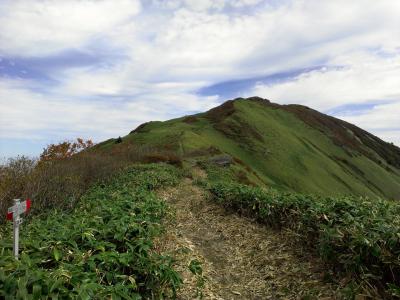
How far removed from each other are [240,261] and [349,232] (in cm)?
285

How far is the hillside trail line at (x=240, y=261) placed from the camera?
6.47 metres

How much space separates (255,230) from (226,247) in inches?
40.3

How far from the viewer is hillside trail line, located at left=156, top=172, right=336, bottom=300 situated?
6.47m

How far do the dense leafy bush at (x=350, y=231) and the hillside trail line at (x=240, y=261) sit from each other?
1.36 ft

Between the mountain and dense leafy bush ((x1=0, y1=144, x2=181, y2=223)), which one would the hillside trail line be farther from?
the mountain

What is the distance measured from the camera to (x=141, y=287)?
5.28 m

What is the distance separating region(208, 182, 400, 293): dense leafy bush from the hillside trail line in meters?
0.41

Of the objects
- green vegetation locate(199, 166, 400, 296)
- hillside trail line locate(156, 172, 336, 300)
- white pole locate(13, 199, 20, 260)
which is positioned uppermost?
white pole locate(13, 199, 20, 260)

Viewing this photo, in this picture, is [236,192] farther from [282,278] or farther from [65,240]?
[65,240]

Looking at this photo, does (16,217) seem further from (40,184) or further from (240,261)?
(40,184)

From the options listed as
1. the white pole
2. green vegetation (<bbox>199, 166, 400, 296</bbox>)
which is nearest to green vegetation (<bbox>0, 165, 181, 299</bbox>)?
the white pole

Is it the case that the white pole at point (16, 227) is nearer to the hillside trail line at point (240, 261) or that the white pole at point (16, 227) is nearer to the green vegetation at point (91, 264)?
the green vegetation at point (91, 264)

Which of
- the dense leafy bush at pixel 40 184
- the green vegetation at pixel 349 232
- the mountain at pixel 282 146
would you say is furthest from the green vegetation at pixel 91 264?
the mountain at pixel 282 146

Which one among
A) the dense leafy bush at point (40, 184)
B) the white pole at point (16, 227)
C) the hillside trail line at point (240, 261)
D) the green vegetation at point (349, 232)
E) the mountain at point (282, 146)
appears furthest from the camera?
the mountain at point (282, 146)
